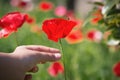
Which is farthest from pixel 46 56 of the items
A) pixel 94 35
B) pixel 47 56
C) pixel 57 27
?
pixel 94 35

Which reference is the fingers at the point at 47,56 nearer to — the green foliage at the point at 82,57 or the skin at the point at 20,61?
the skin at the point at 20,61

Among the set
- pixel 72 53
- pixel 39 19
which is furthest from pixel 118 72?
pixel 39 19

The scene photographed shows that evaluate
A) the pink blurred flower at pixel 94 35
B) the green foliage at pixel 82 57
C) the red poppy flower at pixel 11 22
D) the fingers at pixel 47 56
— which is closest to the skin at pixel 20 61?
the fingers at pixel 47 56

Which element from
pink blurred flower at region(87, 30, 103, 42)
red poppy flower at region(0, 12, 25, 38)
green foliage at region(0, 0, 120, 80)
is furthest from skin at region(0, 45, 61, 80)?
pink blurred flower at region(87, 30, 103, 42)

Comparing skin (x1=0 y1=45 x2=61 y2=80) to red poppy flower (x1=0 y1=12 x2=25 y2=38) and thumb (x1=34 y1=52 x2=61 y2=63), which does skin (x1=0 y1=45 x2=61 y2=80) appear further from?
red poppy flower (x1=0 y1=12 x2=25 y2=38)

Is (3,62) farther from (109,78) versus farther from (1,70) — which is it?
(109,78)

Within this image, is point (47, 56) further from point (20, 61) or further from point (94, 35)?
point (94, 35)
